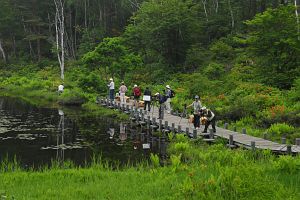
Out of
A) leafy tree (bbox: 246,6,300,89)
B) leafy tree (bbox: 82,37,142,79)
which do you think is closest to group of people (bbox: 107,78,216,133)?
leafy tree (bbox: 82,37,142,79)

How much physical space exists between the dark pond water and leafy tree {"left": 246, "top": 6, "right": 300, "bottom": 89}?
35.7ft

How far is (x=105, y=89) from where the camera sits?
43.4 metres

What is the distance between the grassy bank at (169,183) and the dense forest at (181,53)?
8874 mm

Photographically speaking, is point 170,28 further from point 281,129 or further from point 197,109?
point 281,129

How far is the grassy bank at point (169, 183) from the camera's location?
10.5 metres

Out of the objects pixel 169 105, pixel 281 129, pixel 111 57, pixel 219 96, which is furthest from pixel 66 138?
→ pixel 111 57

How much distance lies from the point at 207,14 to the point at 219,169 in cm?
4163

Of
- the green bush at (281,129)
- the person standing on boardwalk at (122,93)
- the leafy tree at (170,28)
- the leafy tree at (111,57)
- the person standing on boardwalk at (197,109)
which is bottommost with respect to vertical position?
the green bush at (281,129)

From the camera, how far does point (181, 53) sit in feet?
154

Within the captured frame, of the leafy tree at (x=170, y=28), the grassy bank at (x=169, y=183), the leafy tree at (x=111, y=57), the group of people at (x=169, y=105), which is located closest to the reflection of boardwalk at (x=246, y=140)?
the group of people at (x=169, y=105)

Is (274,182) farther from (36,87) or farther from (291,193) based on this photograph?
(36,87)

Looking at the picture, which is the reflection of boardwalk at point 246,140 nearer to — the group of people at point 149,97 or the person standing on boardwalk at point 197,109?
the person standing on boardwalk at point 197,109

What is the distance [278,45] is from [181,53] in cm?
1866

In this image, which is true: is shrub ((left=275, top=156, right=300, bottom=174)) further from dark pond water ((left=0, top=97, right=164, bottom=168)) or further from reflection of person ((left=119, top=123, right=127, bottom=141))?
reflection of person ((left=119, top=123, right=127, bottom=141))
